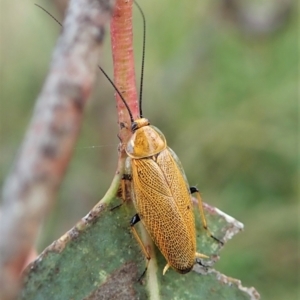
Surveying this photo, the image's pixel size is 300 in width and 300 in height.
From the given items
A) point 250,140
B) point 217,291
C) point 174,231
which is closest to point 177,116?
point 250,140

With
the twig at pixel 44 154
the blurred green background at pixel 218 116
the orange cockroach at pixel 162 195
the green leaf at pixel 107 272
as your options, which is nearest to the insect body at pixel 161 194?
the orange cockroach at pixel 162 195

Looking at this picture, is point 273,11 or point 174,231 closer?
point 174,231

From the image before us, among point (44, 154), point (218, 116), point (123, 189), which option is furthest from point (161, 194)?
point (218, 116)

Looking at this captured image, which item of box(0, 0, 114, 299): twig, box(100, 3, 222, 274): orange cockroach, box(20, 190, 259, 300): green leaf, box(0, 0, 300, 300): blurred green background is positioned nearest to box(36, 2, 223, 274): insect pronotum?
box(100, 3, 222, 274): orange cockroach

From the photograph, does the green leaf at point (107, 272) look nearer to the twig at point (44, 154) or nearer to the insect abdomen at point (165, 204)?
the insect abdomen at point (165, 204)

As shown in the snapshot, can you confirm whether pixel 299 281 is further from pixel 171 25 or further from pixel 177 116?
pixel 171 25

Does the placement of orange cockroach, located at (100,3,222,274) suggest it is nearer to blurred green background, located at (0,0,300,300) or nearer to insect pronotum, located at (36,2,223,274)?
insect pronotum, located at (36,2,223,274)
